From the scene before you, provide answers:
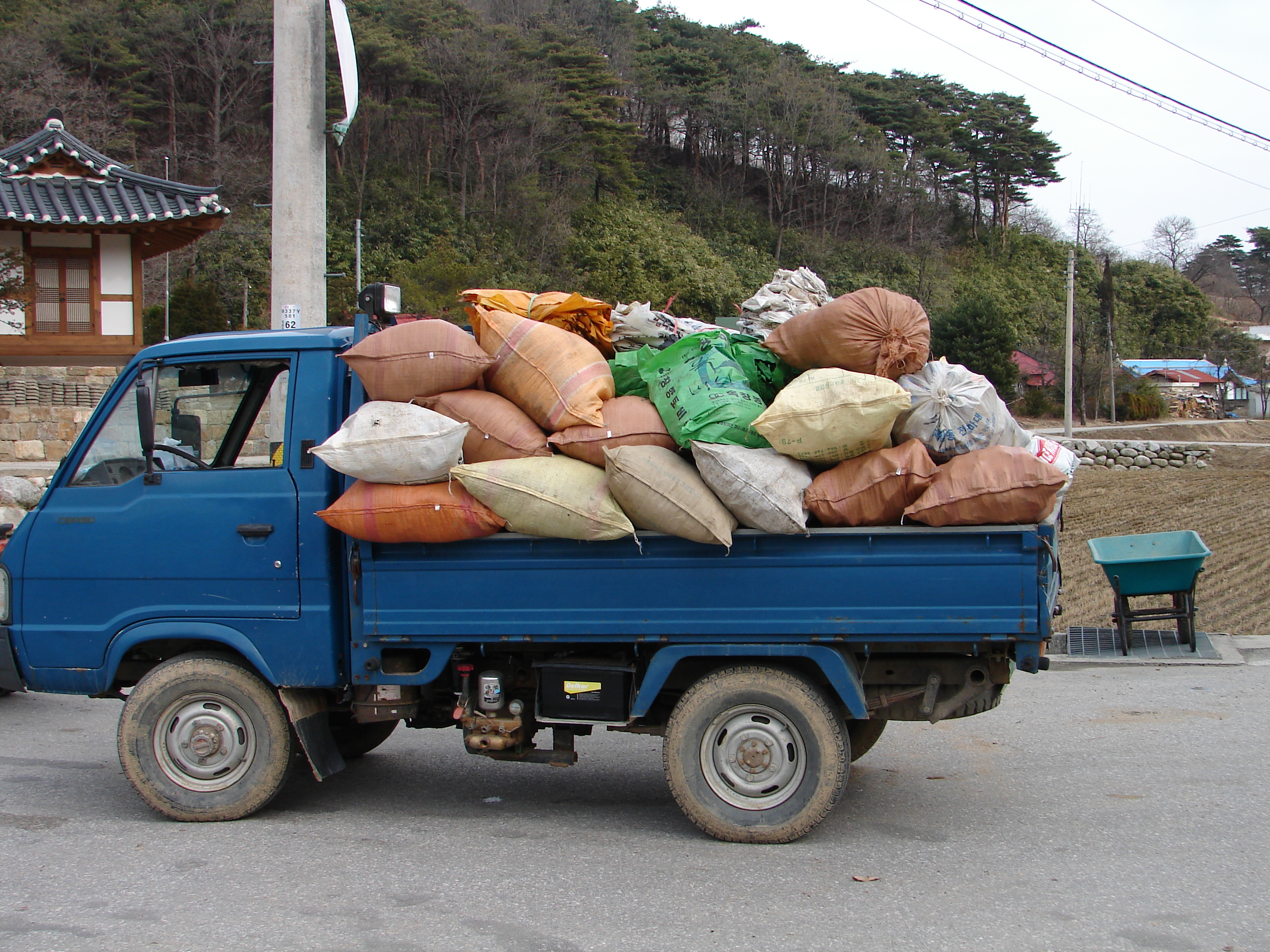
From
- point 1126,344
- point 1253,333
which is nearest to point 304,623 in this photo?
point 1126,344

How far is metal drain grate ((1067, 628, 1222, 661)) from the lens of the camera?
333 inches

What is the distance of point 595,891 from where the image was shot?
3912 mm

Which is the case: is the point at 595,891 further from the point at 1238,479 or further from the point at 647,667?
the point at 1238,479

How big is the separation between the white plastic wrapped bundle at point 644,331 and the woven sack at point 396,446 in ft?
3.98

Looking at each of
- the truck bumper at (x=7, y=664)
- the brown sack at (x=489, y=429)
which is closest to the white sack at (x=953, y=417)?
the brown sack at (x=489, y=429)

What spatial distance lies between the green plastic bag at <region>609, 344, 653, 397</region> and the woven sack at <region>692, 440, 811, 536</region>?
77cm

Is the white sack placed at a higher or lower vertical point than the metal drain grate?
higher

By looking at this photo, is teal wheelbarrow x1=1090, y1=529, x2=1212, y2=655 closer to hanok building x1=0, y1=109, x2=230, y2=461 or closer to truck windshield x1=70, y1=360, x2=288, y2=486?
truck windshield x1=70, y1=360, x2=288, y2=486

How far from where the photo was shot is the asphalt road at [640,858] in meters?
3.55

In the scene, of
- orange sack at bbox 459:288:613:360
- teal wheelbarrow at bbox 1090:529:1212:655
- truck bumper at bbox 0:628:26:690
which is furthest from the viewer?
teal wheelbarrow at bbox 1090:529:1212:655

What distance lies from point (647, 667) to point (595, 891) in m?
0.98

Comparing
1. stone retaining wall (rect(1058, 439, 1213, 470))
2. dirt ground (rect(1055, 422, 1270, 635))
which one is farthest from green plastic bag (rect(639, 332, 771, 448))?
stone retaining wall (rect(1058, 439, 1213, 470))

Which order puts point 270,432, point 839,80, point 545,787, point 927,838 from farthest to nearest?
point 839,80, point 545,787, point 270,432, point 927,838

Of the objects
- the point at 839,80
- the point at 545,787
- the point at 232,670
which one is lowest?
the point at 545,787
